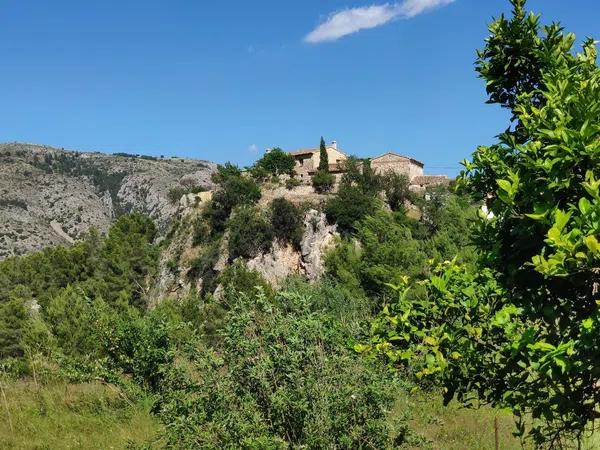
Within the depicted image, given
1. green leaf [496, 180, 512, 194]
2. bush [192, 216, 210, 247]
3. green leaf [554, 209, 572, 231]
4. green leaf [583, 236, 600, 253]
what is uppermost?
bush [192, 216, 210, 247]

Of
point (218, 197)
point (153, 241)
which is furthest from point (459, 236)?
point (153, 241)

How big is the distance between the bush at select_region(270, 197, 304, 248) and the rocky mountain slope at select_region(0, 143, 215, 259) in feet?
127

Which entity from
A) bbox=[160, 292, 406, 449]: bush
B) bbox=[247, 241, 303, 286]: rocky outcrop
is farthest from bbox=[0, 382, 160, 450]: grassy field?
bbox=[247, 241, 303, 286]: rocky outcrop

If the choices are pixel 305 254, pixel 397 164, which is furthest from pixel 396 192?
pixel 397 164

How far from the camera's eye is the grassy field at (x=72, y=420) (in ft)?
20.3

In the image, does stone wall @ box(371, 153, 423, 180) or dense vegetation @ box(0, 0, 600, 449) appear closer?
dense vegetation @ box(0, 0, 600, 449)

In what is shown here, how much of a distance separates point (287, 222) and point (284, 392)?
140ft

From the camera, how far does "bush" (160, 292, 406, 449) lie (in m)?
3.69

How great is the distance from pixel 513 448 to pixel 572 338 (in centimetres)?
443

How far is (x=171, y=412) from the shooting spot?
4023 millimetres

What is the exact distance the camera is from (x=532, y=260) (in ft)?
7.41

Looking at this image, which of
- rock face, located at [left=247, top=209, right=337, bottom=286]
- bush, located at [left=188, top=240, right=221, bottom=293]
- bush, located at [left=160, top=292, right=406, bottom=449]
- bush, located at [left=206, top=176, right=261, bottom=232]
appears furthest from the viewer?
bush, located at [left=206, top=176, right=261, bottom=232]

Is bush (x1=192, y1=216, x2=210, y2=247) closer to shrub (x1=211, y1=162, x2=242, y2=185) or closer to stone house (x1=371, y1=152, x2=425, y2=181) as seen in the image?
shrub (x1=211, y1=162, x2=242, y2=185)

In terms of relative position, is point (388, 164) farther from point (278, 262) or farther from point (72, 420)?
point (72, 420)
